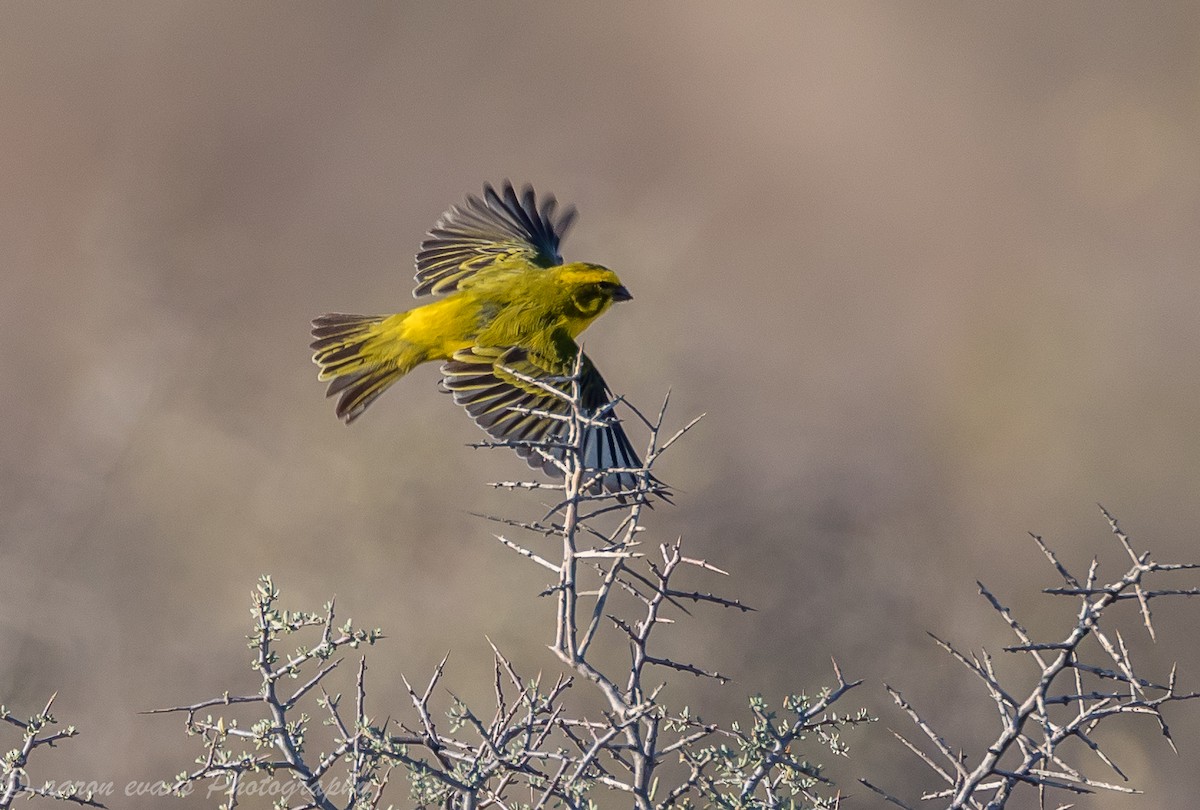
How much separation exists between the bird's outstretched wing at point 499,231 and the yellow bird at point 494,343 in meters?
0.05

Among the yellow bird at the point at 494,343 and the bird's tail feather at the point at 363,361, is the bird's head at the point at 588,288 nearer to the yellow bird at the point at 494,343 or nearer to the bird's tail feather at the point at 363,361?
the yellow bird at the point at 494,343

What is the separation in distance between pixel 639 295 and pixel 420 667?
356cm

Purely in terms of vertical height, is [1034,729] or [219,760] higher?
[1034,729]

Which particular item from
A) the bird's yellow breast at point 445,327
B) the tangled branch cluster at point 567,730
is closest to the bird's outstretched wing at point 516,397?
the bird's yellow breast at point 445,327

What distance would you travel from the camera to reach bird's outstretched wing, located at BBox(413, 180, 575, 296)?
6.26 metres

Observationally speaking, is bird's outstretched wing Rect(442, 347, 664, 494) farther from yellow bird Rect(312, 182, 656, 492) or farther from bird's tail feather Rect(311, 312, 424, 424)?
bird's tail feather Rect(311, 312, 424, 424)

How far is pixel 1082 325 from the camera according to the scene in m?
10.9

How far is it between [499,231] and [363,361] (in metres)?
1.46

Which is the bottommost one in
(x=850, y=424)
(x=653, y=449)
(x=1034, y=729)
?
(x=653, y=449)

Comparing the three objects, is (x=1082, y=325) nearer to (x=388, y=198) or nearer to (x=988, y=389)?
(x=988, y=389)

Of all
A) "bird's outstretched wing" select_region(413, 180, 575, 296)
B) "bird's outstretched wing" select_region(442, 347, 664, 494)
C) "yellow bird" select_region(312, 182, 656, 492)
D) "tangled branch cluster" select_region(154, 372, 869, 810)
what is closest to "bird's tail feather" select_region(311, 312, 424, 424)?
"yellow bird" select_region(312, 182, 656, 492)

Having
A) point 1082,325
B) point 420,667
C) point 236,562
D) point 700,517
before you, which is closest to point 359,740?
point 420,667

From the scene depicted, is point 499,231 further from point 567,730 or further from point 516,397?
point 567,730

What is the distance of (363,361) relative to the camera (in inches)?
213
